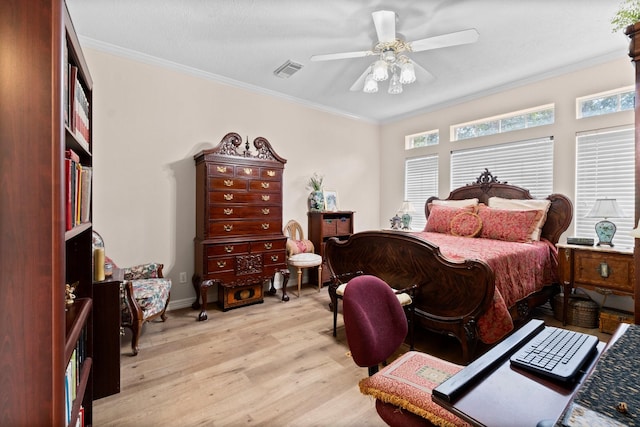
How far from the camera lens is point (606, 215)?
283 centimetres

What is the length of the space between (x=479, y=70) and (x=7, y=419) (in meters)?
4.47

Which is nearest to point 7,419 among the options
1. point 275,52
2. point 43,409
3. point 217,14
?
A: point 43,409

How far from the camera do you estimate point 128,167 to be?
3125 mm

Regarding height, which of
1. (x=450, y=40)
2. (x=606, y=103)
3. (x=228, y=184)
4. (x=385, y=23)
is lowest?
(x=228, y=184)

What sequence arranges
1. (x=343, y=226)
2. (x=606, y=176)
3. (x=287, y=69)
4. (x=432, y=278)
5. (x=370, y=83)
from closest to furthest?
(x=432, y=278) → (x=370, y=83) → (x=606, y=176) → (x=287, y=69) → (x=343, y=226)

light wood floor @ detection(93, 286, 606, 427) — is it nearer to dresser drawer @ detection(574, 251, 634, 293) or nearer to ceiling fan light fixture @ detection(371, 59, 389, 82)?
dresser drawer @ detection(574, 251, 634, 293)

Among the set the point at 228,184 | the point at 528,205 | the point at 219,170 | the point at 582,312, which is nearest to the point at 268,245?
the point at 228,184

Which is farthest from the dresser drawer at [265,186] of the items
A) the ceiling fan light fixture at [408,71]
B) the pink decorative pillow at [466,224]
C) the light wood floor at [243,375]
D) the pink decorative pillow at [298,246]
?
the pink decorative pillow at [466,224]

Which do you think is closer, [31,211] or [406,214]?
[31,211]

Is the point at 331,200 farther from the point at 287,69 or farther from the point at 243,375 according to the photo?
the point at 243,375

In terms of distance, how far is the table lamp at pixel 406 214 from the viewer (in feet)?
15.6

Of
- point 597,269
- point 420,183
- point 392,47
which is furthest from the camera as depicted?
point 420,183

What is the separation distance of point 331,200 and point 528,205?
270 cm

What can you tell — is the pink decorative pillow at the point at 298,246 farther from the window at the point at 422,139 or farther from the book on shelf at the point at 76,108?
the book on shelf at the point at 76,108
